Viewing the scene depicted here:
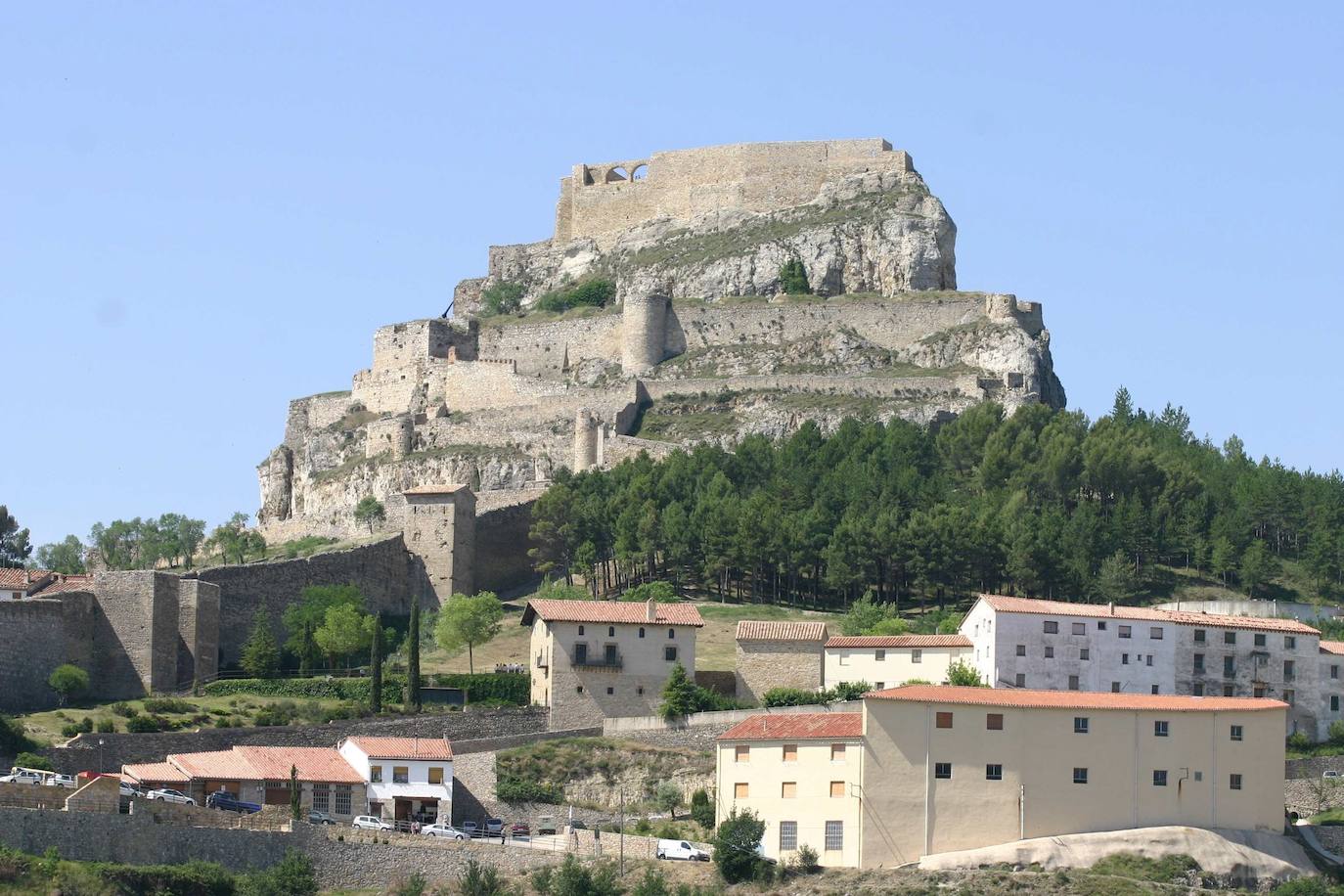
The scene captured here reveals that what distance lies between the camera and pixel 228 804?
236 ft

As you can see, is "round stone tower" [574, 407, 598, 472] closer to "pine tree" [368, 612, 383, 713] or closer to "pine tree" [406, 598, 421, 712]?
"pine tree" [406, 598, 421, 712]

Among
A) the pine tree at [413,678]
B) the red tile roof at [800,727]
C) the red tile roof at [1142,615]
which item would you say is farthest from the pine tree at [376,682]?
the red tile roof at [1142,615]

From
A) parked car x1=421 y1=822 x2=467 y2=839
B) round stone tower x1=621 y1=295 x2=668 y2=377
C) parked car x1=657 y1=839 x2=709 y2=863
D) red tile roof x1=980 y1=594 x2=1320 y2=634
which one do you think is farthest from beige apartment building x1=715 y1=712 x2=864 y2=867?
round stone tower x1=621 y1=295 x2=668 y2=377

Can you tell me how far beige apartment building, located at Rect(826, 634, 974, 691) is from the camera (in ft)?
275

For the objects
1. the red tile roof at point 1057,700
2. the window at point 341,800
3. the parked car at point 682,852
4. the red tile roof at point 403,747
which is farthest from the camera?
the red tile roof at point 403,747

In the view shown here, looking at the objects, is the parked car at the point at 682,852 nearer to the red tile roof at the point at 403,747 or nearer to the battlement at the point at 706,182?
the red tile roof at the point at 403,747

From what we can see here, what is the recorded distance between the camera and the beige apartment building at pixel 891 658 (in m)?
83.9

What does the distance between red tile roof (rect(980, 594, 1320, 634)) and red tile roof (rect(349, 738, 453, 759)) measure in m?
18.9

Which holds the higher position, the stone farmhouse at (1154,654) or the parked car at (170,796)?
the stone farmhouse at (1154,654)

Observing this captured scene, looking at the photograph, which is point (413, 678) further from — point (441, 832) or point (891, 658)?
point (891, 658)

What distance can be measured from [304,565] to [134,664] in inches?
508

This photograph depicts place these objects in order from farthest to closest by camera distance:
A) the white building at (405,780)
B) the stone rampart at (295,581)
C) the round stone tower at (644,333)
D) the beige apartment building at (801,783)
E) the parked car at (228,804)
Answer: the round stone tower at (644,333) < the stone rampart at (295,581) < the white building at (405,780) < the parked car at (228,804) < the beige apartment building at (801,783)

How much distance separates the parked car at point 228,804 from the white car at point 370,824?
9.18ft

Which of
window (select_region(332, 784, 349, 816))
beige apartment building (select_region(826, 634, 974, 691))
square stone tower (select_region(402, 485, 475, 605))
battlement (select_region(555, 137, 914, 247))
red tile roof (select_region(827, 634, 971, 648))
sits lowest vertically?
window (select_region(332, 784, 349, 816))
